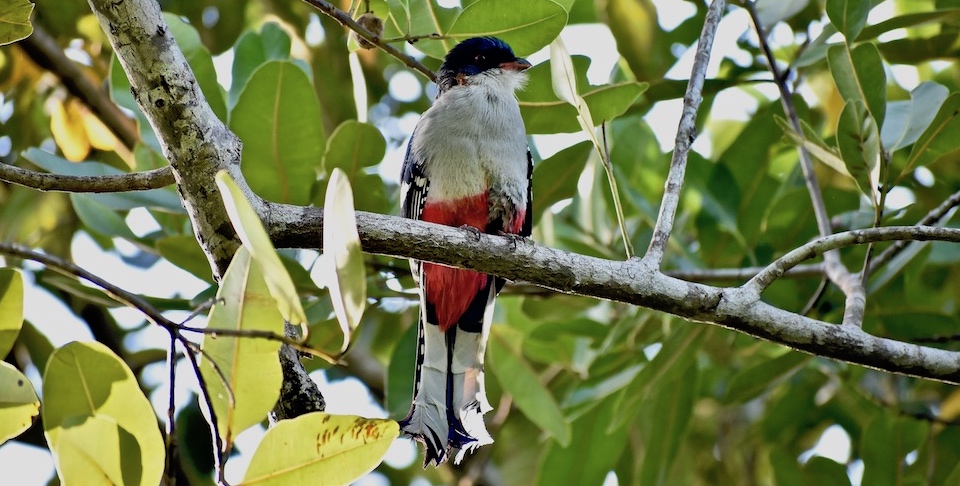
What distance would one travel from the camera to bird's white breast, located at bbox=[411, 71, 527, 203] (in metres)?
3.87

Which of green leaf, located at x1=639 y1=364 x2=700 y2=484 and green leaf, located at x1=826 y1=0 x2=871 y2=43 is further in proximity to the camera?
green leaf, located at x1=639 y1=364 x2=700 y2=484

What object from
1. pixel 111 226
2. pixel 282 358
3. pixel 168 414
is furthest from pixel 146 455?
pixel 111 226

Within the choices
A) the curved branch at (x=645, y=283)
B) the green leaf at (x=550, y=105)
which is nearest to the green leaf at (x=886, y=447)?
the curved branch at (x=645, y=283)

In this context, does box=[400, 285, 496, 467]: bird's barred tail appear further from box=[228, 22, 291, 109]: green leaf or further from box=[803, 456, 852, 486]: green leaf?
box=[803, 456, 852, 486]: green leaf

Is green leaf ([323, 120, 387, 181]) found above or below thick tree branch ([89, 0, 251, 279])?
above

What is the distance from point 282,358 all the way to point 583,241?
2.19 m

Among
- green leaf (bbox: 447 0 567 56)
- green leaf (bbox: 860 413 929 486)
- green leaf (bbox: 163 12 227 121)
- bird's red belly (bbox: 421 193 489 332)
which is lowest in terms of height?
green leaf (bbox: 860 413 929 486)

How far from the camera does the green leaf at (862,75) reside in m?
3.09

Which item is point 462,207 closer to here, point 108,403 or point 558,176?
point 558,176

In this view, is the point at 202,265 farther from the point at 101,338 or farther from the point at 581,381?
the point at 581,381

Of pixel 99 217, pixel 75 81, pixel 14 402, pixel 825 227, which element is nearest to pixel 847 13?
pixel 825 227

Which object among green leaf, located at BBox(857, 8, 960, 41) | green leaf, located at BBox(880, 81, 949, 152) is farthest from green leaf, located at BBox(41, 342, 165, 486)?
green leaf, located at BBox(857, 8, 960, 41)

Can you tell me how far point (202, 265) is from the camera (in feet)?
11.7

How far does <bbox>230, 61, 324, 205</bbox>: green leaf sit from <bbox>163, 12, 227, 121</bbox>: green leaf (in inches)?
8.8
